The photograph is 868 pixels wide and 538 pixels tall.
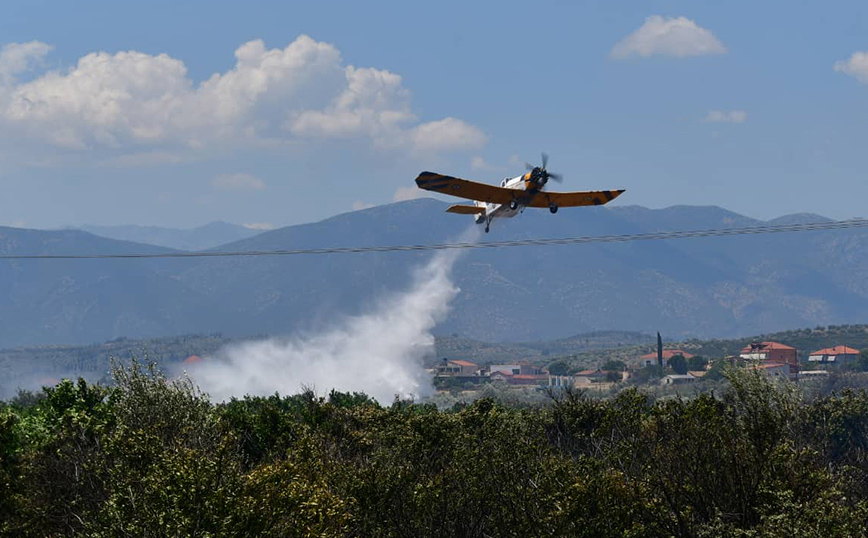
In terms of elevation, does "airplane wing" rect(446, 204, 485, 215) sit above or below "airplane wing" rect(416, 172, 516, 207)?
below

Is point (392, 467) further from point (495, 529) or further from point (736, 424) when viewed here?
point (736, 424)

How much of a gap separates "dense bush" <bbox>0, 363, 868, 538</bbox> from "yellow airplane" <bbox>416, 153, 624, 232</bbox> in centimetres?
1511

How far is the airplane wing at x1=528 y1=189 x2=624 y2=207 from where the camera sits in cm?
7294

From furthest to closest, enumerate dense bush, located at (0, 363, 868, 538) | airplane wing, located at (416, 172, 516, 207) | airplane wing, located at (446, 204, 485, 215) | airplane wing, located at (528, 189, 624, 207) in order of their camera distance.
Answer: airplane wing, located at (446, 204, 485, 215) < airplane wing, located at (528, 189, 624, 207) < airplane wing, located at (416, 172, 516, 207) < dense bush, located at (0, 363, 868, 538)

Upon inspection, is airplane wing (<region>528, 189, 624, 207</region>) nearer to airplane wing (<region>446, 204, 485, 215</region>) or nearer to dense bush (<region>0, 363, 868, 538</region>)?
airplane wing (<region>446, 204, 485, 215</region>)

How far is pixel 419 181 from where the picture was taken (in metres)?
68.1

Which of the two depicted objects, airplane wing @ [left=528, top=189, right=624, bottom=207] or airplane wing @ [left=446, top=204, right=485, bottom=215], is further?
airplane wing @ [left=446, top=204, right=485, bottom=215]

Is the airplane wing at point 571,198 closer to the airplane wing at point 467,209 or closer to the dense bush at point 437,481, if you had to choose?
the airplane wing at point 467,209

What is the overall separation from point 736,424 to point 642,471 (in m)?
5.92

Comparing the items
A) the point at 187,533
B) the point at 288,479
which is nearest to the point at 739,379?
the point at 288,479

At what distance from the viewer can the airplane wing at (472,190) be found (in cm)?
7050

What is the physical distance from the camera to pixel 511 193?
2889 inches

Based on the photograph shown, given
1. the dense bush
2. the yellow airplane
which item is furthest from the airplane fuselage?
the dense bush

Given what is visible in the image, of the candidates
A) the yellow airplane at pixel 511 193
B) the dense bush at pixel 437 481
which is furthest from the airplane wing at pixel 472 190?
the dense bush at pixel 437 481
